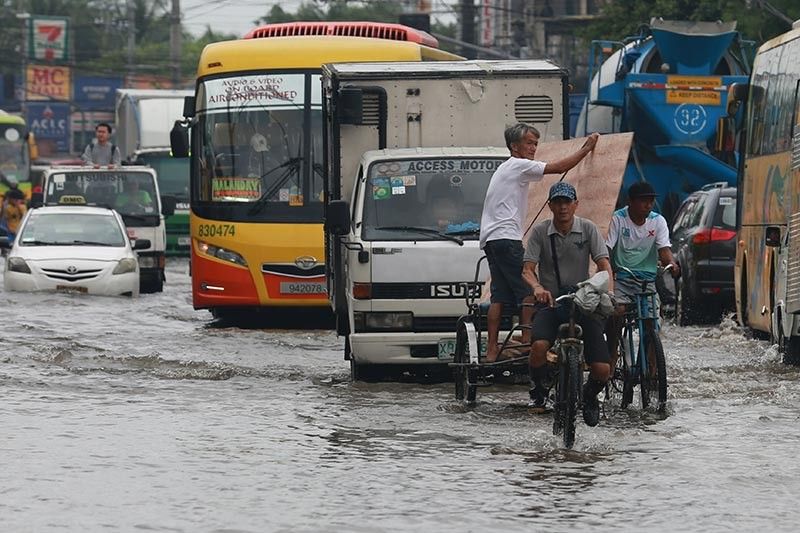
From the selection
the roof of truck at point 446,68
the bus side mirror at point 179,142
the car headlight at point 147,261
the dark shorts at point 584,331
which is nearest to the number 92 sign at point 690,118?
the car headlight at point 147,261

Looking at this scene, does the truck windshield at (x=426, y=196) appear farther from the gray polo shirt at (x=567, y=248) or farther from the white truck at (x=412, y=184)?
the gray polo shirt at (x=567, y=248)

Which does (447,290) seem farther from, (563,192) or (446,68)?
(563,192)

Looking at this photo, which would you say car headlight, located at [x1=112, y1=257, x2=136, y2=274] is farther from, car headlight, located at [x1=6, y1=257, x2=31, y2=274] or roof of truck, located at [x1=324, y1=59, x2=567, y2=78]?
roof of truck, located at [x1=324, y1=59, x2=567, y2=78]

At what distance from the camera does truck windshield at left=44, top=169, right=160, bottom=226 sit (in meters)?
32.8

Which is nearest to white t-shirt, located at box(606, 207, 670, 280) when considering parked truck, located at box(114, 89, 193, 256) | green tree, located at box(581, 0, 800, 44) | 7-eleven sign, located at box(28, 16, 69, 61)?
green tree, located at box(581, 0, 800, 44)

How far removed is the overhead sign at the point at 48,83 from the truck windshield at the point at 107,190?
3730 inches

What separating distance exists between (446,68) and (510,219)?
402 centimetres

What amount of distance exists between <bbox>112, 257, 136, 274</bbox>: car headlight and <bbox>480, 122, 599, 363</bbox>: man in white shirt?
45.6 ft

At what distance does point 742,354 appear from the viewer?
1888cm

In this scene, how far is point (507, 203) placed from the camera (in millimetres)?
13188

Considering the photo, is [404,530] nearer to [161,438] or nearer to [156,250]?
[161,438]

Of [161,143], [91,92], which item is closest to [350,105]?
[161,143]

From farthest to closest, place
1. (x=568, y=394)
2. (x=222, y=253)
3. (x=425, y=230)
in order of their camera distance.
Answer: (x=222, y=253)
(x=425, y=230)
(x=568, y=394)

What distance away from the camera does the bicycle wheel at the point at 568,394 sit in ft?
35.9
